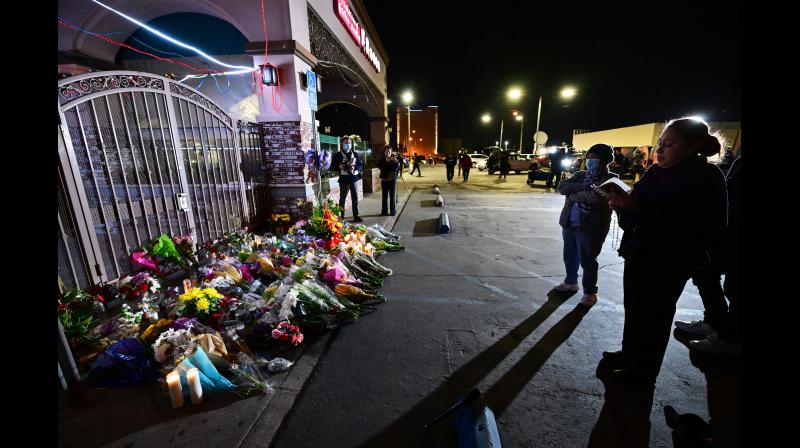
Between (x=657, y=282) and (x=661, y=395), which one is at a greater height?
(x=657, y=282)

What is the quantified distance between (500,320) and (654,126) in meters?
23.4

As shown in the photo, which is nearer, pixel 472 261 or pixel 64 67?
pixel 472 261

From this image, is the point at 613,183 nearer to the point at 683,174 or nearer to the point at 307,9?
the point at 683,174

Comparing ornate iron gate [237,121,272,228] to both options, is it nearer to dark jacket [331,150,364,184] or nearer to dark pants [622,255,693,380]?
dark jacket [331,150,364,184]

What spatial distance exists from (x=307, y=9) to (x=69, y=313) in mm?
7185

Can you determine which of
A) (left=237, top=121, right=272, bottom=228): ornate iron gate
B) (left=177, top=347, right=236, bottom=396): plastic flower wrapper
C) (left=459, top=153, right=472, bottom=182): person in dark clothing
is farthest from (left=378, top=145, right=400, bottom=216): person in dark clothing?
(left=459, top=153, right=472, bottom=182): person in dark clothing

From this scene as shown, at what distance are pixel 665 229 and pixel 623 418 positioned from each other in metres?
1.40

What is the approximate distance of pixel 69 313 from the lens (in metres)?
2.89

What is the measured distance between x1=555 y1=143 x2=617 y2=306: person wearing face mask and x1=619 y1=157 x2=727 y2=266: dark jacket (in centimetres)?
107

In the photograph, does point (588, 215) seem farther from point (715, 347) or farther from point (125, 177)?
point (125, 177)

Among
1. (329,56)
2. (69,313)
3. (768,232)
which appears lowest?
(69,313)

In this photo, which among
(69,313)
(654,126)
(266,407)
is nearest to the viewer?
(266,407)

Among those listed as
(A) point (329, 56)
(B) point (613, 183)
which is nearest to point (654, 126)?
(A) point (329, 56)

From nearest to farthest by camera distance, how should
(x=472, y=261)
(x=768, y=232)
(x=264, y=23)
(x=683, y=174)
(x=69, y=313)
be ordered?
(x=768, y=232) → (x=683, y=174) → (x=69, y=313) → (x=472, y=261) → (x=264, y=23)
